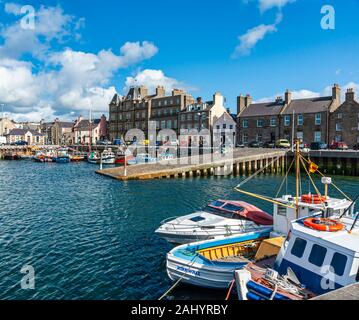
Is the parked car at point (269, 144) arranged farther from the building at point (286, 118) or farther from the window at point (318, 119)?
the window at point (318, 119)

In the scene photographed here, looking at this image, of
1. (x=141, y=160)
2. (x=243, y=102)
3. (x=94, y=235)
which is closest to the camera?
(x=94, y=235)

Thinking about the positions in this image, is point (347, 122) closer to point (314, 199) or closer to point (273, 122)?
point (273, 122)

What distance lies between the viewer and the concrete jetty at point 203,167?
49.7m

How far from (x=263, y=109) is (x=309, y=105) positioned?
1178cm

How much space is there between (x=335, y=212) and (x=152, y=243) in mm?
11062

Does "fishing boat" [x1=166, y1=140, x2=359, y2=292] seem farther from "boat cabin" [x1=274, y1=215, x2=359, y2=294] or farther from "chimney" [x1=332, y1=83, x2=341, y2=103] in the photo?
"chimney" [x1=332, y1=83, x2=341, y2=103]

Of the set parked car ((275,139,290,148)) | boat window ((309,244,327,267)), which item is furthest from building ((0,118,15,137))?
boat window ((309,244,327,267))

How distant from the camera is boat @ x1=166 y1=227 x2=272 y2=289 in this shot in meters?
14.6

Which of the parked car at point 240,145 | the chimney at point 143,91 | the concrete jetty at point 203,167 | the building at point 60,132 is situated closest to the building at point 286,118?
the parked car at point 240,145

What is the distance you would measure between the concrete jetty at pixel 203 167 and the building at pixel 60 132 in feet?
332

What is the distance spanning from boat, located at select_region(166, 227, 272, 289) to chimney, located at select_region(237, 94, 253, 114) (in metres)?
74.0

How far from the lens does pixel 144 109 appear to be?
109812 mm

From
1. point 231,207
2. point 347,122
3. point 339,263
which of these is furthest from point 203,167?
point 339,263
